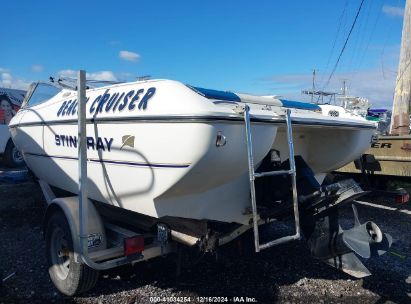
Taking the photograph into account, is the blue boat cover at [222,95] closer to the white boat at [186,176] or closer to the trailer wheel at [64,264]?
the white boat at [186,176]

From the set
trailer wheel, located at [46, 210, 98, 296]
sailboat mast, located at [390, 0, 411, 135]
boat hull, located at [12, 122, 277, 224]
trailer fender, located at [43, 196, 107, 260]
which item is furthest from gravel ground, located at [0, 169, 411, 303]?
sailboat mast, located at [390, 0, 411, 135]

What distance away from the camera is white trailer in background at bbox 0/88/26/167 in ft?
38.5

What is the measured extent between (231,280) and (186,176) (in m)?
1.63

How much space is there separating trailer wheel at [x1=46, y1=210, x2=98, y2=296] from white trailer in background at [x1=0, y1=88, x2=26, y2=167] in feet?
28.3

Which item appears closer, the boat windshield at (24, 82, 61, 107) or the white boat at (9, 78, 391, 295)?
the white boat at (9, 78, 391, 295)

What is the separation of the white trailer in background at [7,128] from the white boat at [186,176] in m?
8.51

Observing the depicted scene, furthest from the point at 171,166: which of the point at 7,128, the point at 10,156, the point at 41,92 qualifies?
the point at 7,128

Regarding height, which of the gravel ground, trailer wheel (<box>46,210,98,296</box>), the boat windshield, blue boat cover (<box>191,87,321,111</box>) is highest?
the boat windshield

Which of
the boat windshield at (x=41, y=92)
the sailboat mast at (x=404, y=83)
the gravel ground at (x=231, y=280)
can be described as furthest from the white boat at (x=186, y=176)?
the sailboat mast at (x=404, y=83)

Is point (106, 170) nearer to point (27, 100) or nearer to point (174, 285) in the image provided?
point (174, 285)

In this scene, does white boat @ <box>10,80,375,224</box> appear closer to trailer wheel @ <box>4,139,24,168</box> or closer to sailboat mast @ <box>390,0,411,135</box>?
sailboat mast @ <box>390,0,411,135</box>

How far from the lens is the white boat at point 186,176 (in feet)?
9.21

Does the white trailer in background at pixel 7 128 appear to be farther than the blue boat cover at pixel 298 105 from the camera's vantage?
Yes

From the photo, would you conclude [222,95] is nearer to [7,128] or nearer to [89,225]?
[89,225]
